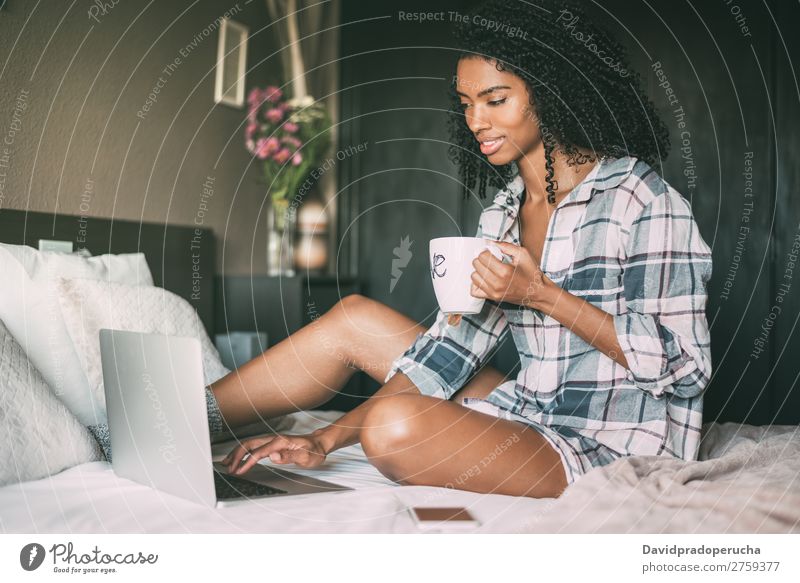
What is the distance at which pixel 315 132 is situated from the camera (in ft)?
6.67

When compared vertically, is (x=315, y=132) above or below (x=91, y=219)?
above

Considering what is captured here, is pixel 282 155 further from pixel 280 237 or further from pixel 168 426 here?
pixel 168 426

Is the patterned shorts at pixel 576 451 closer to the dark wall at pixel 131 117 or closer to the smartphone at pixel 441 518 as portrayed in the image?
the smartphone at pixel 441 518

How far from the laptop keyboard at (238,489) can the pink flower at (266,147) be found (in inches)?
48.3

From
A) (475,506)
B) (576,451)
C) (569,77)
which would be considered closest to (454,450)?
(475,506)

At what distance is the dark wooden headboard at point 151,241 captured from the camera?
132 cm

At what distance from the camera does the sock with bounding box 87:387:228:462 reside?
38.6 inches

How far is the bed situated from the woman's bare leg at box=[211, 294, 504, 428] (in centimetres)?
24

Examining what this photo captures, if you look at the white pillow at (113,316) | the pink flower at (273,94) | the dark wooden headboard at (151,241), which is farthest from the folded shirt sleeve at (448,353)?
the pink flower at (273,94)

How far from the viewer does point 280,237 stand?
81.1 inches

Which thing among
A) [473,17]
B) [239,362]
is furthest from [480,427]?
[239,362]
